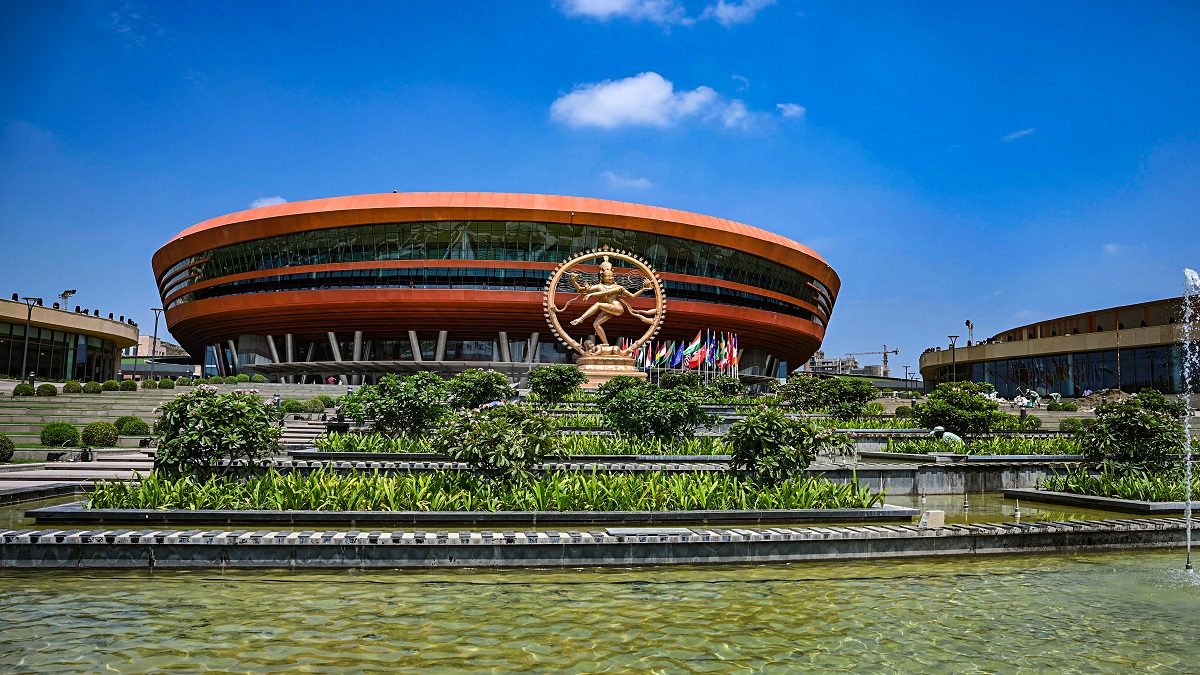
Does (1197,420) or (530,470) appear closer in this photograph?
(530,470)

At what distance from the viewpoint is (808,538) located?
31.9ft

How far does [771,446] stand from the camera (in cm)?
1297

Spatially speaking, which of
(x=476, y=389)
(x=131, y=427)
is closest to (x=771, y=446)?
(x=476, y=389)

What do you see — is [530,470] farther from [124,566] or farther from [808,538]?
[124,566]

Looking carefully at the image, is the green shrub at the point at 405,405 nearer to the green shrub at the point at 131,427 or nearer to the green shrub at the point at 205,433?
the green shrub at the point at 205,433

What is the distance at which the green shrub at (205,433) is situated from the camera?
13055mm

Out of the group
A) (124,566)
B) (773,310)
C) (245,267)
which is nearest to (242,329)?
(245,267)

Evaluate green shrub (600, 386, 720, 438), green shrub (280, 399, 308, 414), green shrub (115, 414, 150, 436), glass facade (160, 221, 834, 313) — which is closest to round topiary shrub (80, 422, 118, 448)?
green shrub (115, 414, 150, 436)

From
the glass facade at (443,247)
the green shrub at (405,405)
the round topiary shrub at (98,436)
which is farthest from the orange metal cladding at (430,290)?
the green shrub at (405,405)

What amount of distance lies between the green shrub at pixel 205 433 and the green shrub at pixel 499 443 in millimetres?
3029

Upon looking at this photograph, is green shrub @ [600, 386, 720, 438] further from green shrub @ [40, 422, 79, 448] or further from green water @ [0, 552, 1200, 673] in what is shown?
green shrub @ [40, 422, 79, 448]

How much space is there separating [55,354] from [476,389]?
57214mm

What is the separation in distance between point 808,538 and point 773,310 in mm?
65964

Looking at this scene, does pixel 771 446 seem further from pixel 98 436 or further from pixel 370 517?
pixel 98 436
